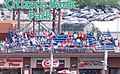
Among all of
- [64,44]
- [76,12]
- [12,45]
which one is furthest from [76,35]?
[76,12]

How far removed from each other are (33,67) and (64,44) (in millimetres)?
2894

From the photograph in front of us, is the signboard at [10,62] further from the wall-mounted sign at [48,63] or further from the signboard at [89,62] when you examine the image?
the signboard at [89,62]

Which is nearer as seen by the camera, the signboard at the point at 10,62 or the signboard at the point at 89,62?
the signboard at the point at 10,62

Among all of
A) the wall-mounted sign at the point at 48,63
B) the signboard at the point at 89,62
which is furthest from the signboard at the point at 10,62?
the signboard at the point at 89,62

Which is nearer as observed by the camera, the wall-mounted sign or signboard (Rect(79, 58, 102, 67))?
the wall-mounted sign

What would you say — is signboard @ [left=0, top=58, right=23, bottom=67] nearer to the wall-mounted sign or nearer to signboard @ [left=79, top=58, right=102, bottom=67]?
the wall-mounted sign

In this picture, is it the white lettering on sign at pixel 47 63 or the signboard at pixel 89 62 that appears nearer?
the white lettering on sign at pixel 47 63

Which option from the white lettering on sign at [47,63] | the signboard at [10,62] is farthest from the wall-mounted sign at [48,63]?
the signboard at [10,62]

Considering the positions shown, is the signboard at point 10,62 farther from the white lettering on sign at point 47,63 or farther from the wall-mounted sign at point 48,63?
the white lettering on sign at point 47,63

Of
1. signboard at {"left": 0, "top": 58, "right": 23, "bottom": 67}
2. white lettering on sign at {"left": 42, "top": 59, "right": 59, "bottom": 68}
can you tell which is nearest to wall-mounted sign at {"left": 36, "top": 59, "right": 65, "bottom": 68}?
white lettering on sign at {"left": 42, "top": 59, "right": 59, "bottom": 68}

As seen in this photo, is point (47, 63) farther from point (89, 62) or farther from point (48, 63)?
point (89, 62)

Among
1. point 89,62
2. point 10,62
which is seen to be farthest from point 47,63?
point 89,62

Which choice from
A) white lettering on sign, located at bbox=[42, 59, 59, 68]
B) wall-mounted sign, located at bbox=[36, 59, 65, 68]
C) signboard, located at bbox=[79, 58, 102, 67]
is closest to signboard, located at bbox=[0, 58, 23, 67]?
wall-mounted sign, located at bbox=[36, 59, 65, 68]

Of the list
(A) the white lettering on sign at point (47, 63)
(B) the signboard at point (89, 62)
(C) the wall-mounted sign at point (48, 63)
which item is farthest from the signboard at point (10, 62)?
(B) the signboard at point (89, 62)
